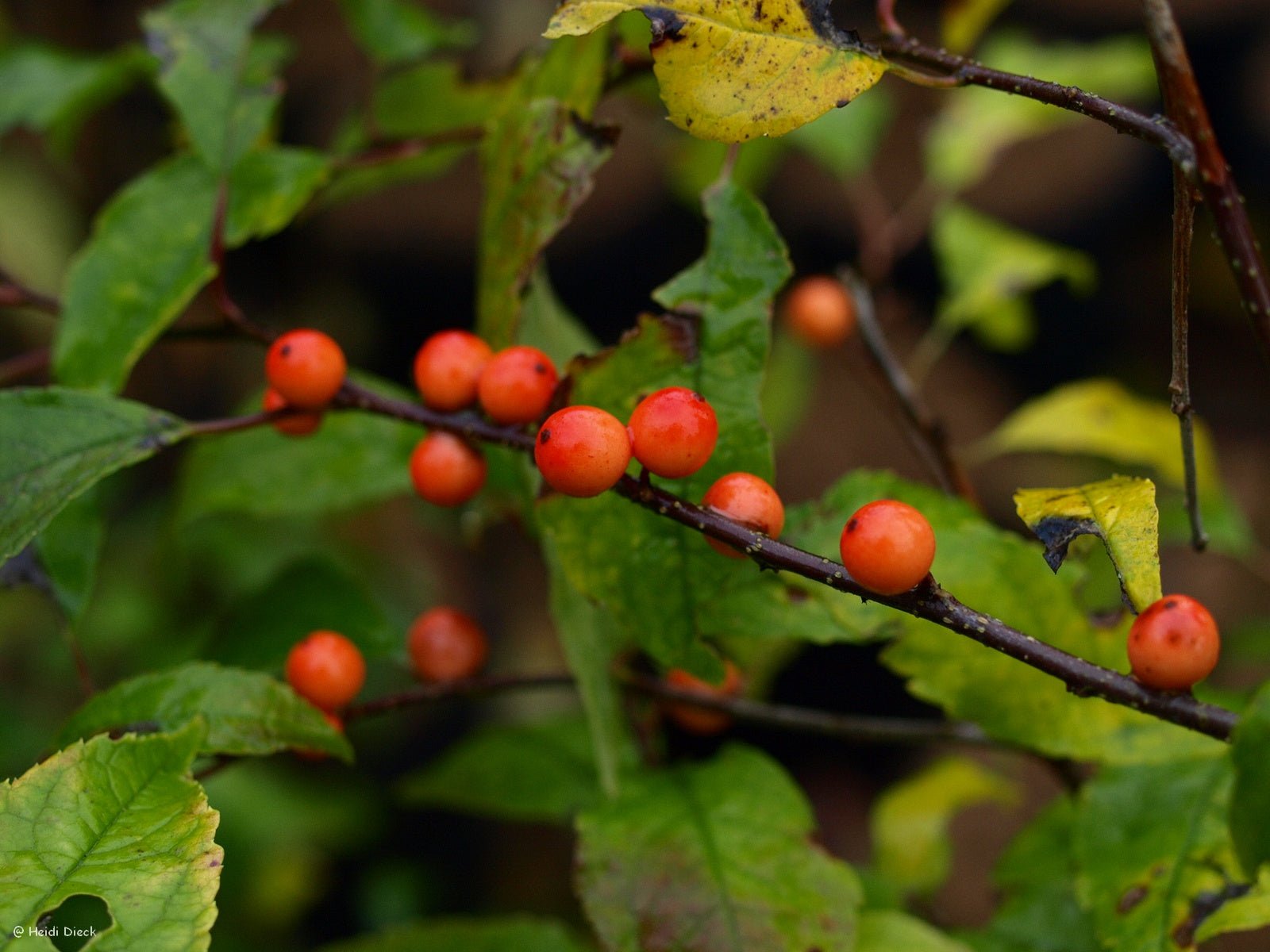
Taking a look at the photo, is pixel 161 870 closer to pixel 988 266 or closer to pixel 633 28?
pixel 633 28

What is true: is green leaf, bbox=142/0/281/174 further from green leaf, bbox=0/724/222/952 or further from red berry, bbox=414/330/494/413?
green leaf, bbox=0/724/222/952

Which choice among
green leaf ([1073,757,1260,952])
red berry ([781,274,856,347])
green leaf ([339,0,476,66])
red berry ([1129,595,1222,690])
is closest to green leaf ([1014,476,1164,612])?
red berry ([1129,595,1222,690])

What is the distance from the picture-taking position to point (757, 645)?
1.29 metres

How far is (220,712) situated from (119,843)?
16 cm

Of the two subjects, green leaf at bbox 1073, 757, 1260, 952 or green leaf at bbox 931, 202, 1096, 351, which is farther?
green leaf at bbox 931, 202, 1096, 351

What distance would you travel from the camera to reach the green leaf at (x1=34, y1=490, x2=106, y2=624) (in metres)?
1.05

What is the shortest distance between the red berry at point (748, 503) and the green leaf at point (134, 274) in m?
0.57

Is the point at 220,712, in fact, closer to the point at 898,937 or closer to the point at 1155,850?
the point at 898,937

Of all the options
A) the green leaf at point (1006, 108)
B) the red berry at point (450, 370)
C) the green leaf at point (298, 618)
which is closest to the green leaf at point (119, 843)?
the red berry at point (450, 370)

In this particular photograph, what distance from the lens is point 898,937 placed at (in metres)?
0.99

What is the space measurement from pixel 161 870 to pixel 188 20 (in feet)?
3.13

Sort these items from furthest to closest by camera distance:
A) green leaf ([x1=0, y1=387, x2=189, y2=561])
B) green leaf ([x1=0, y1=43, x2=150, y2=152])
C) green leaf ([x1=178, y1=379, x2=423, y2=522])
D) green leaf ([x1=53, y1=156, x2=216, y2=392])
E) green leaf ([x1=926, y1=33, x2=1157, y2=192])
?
green leaf ([x1=926, y1=33, x2=1157, y2=192])
green leaf ([x1=0, y1=43, x2=150, y2=152])
green leaf ([x1=178, y1=379, x2=423, y2=522])
green leaf ([x1=53, y1=156, x2=216, y2=392])
green leaf ([x1=0, y1=387, x2=189, y2=561])

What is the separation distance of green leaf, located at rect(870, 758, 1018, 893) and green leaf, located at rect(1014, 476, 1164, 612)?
0.90 meters

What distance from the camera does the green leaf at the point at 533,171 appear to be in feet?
2.93
